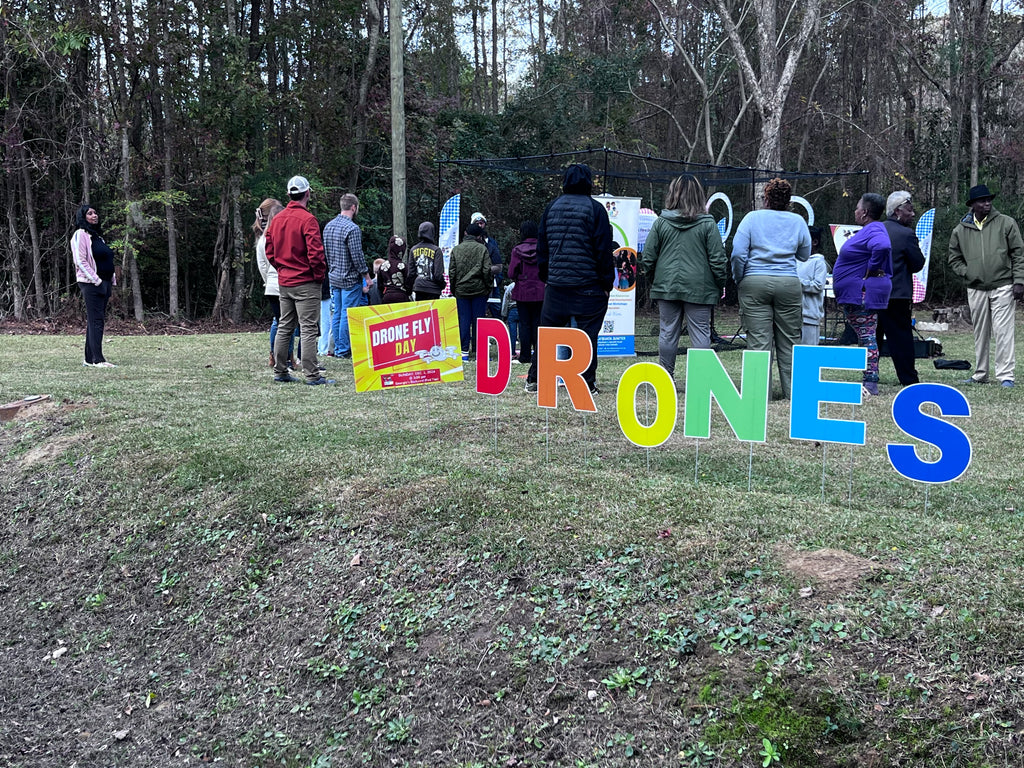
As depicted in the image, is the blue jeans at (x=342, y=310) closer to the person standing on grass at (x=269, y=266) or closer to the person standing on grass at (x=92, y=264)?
the person standing on grass at (x=269, y=266)

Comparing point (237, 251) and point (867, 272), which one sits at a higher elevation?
point (237, 251)

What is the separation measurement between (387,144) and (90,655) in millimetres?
18508

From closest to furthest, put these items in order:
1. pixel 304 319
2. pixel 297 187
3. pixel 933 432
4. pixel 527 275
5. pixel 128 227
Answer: pixel 933 432, pixel 297 187, pixel 304 319, pixel 527 275, pixel 128 227

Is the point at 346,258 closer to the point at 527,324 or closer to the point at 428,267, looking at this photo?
the point at 428,267

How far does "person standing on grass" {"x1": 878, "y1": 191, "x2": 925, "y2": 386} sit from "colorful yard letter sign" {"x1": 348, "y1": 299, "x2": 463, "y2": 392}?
4480 mm

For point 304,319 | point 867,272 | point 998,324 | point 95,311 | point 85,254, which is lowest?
point 998,324

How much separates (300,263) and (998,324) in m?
6.84

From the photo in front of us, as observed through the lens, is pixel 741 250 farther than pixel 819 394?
Yes

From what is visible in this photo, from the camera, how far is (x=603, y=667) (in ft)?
11.1

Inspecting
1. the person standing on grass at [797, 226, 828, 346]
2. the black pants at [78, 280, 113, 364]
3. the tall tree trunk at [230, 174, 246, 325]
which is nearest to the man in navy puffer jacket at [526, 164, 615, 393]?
the person standing on grass at [797, 226, 828, 346]

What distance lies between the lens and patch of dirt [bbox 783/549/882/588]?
3.55 meters

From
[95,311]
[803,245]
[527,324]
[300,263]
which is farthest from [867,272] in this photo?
[95,311]

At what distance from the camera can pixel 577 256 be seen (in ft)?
23.3

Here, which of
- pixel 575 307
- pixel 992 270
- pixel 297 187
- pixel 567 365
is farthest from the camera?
pixel 992 270
